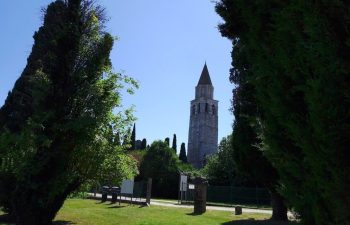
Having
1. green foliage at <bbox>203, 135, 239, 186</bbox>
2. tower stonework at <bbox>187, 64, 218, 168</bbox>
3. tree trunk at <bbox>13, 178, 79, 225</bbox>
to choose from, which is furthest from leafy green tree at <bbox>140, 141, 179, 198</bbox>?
tower stonework at <bbox>187, 64, 218, 168</bbox>

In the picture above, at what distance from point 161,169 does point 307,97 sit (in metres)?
46.3

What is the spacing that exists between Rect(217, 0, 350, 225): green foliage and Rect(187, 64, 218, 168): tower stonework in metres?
90.5

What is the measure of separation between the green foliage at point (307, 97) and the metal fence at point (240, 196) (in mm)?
32757

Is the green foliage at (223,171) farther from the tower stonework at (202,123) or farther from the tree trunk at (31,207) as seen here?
the tower stonework at (202,123)

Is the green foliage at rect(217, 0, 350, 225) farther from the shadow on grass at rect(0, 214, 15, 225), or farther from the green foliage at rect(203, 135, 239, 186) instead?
the green foliage at rect(203, 135, 239, 186)

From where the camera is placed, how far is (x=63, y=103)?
14016 mm

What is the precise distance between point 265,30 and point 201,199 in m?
16.2

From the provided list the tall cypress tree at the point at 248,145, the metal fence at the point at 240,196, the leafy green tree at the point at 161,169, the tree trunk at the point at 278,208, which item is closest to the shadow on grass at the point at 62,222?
the tall cypress tree at the point at 248,145

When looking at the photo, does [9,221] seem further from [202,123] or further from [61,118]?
[202,123]

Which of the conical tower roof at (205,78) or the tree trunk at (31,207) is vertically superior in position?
the conical tower roof at (205,78)

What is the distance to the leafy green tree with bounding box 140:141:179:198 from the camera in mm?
49062

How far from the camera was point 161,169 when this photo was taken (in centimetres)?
4991

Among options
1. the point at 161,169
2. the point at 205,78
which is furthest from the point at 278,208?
the point at 205,78

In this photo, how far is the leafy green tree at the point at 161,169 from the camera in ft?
161
